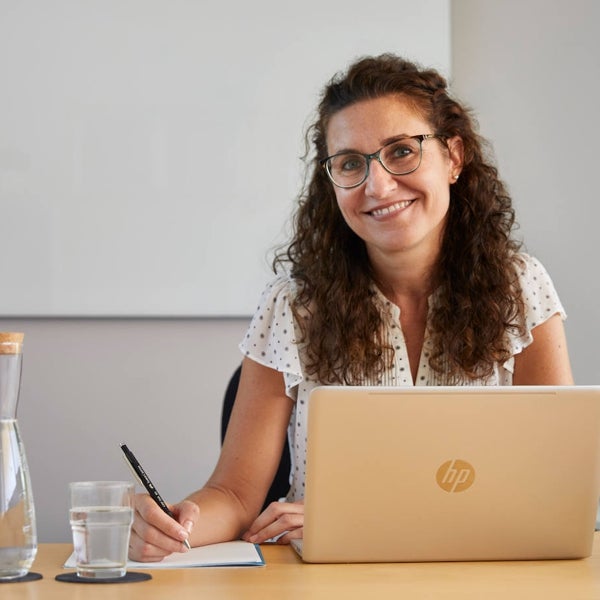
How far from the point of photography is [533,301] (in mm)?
1812

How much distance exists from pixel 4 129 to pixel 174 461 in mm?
1015

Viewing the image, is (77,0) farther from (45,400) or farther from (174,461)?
(174,461)

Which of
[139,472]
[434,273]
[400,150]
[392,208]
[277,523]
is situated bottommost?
[277,523]

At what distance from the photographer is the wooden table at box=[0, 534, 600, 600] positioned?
1.05 metres

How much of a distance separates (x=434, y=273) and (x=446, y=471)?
0.73 m

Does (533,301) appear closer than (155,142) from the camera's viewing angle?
Yes

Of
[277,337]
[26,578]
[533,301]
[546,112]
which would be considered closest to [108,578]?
Answer: [26,578]

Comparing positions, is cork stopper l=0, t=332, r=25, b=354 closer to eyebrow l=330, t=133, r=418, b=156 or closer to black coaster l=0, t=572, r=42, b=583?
black coaster l=0, t=572, r=42, b=583

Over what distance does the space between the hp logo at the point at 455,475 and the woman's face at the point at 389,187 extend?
2.07ft

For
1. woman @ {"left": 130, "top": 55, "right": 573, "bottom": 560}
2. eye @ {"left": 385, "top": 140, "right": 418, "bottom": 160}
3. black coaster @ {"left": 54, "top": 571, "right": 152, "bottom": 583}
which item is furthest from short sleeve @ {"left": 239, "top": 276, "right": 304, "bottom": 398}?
black coaster @ {"left": 54, "top": 571, "right": 152, "bottom": 583}

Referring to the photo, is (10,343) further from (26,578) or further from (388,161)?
(388,161)

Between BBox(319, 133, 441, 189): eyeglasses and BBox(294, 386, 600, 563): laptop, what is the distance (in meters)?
0.65

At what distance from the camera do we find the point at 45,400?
2.70 m

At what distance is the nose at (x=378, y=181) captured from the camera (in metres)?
1.70
